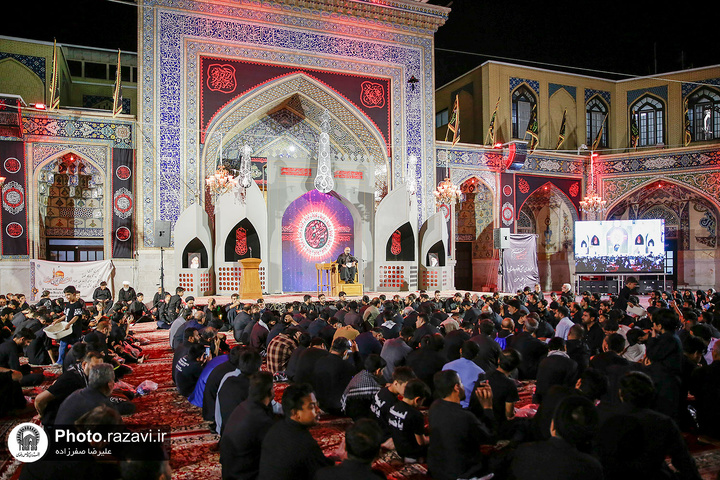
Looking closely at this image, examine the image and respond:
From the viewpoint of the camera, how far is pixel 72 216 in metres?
14.6

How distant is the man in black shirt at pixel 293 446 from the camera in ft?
7.72

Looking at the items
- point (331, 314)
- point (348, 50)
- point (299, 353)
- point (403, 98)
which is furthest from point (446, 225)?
point (299, 353)

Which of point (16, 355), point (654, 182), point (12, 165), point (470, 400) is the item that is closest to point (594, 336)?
point (470, 400)

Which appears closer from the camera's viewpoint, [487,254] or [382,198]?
[382,198]

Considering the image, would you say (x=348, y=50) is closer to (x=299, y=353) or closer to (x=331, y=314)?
(x=331, y=314)

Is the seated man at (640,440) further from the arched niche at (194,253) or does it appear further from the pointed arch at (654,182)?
the pointed arch at (654,182)

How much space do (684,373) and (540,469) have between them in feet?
8.37

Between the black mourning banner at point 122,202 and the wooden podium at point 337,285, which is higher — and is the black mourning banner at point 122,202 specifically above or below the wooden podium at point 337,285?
above

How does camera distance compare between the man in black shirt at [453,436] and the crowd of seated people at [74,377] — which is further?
the man in black shirt at [453,436]

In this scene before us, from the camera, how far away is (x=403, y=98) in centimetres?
1534

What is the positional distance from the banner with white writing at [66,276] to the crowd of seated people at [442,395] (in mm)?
6289

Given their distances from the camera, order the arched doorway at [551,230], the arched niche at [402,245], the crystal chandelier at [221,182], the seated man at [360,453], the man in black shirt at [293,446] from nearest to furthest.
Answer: the seated man at [360,453] → the man in black shirt at [293,446] → the crystal chandelier at [221,182] → the arched niche at [402,245] → the arched doorway at [551,230]

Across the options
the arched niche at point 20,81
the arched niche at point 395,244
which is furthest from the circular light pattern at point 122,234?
the arched niche at point 395,244

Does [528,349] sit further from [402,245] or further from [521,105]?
[521,105]
